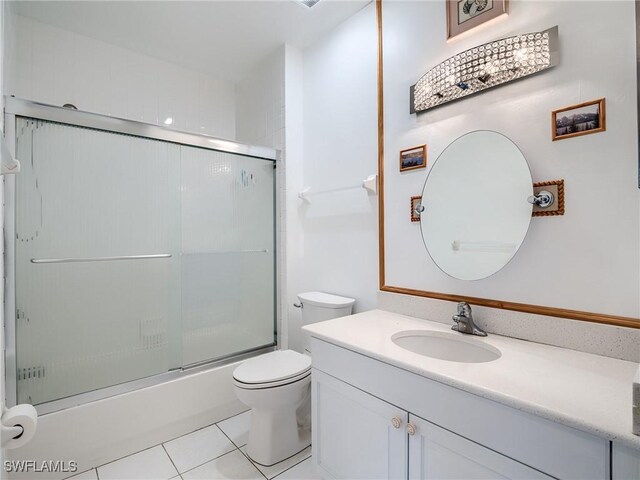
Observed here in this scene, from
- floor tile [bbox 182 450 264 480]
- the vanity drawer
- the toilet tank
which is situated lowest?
floor tile [bbox 182 450 264 480]

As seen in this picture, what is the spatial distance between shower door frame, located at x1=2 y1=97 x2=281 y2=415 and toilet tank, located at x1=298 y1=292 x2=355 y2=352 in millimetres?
614

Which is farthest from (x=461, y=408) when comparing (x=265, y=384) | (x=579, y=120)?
(x=579, y=120)

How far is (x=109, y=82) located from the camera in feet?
7.56

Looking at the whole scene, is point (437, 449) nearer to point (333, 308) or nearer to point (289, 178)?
point (333, 308)

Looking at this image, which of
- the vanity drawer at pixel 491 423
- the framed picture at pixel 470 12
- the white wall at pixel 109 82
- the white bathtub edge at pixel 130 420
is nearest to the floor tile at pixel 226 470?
the white bathtub edge at pixel 130 420

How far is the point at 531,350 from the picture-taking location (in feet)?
3.60

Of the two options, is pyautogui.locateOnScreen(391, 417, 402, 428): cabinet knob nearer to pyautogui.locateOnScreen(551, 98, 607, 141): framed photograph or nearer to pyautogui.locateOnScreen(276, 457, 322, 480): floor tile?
pyautogui.locateOnScreen(276, 457, 322, 480): floor tile

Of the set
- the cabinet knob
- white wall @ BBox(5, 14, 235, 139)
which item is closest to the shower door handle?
white wall @ BBox(5, 14, 235, 139)

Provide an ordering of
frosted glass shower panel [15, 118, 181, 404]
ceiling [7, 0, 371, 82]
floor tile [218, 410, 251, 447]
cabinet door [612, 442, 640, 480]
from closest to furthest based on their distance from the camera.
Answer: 1. cabinet door [612, 442, 640, 480]
2. frosted glass shower panel [15, 118, 181, 404]
3. floor tile [218, 410, 251, 447]
4. ceiling [7, 0, 371, 82]

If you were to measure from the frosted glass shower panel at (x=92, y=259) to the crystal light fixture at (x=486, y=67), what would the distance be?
5.01 feet

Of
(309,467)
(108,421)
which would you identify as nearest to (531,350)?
(309,467)

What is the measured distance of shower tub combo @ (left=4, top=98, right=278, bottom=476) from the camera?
148 centimetres

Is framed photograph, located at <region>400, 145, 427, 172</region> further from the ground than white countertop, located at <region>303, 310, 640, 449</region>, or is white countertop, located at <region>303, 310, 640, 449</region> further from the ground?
framed photograph, located at <region>400, 145, 427, 172</region>

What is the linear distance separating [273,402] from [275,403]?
0.01m
